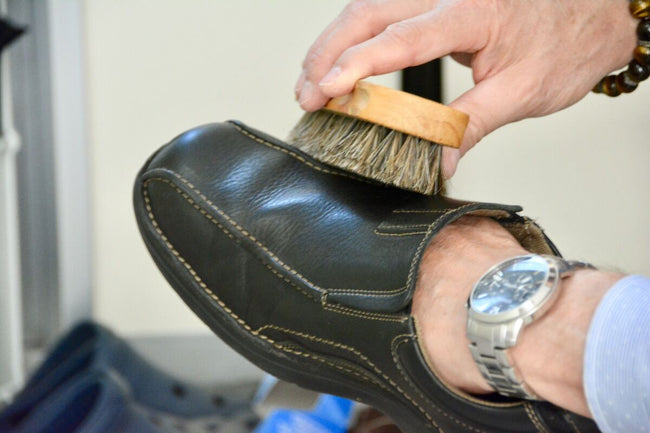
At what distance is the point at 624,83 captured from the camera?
25.4 inches

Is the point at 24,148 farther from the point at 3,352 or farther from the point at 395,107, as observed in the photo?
the point at 395,107

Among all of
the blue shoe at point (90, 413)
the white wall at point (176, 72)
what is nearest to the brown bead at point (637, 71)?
the white wall at point (176, 72)

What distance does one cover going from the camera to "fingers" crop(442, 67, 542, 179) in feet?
1.79

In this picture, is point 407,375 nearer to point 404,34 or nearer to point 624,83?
point 404,34

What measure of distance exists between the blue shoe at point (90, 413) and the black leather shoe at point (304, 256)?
0.44m

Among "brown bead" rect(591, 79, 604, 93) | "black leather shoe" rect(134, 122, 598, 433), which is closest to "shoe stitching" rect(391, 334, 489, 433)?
"black leather shoe" rect(134, 122, 598, 433)

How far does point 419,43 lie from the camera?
50 centimetres

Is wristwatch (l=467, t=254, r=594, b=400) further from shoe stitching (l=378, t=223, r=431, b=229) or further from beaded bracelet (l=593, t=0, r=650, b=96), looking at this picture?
beaded bracelet (l=593, t=0, r=650, b=96)

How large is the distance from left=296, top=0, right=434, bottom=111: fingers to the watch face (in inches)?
8.2

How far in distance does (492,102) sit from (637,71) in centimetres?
19

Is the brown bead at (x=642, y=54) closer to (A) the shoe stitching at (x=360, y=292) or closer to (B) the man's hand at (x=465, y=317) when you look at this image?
(B) the man's hand at (x=465, y=317)

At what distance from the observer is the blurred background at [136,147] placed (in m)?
1.06

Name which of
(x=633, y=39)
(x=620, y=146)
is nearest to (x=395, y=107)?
(x=633, y=39)

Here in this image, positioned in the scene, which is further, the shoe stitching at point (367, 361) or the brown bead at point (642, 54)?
the brown bead at point (642, 54)
